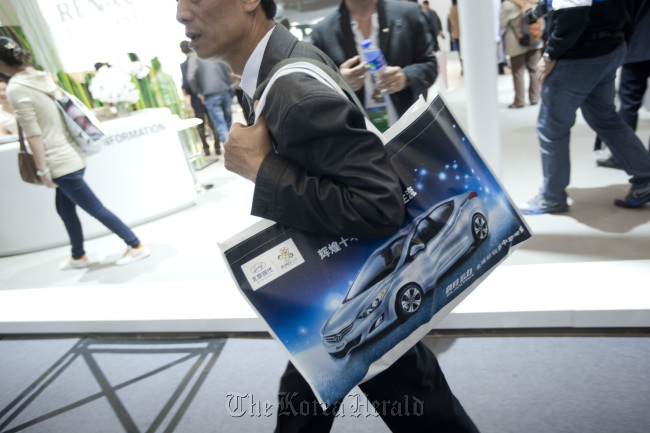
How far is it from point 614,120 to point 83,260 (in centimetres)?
416

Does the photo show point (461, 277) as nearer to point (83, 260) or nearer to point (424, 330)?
point (424, 330)

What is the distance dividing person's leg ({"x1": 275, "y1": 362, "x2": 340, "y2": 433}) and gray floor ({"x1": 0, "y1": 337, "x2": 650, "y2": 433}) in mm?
565

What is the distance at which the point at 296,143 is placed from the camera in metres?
0.81

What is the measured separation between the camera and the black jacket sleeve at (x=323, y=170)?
78 cm

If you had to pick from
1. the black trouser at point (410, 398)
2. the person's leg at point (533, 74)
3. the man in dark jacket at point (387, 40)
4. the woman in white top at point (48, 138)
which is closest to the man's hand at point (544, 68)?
the man in dark jacket at point (387, 40)

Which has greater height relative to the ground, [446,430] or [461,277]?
[461,277]

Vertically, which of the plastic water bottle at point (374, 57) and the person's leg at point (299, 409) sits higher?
the plastic water bottle at point (374, 57)

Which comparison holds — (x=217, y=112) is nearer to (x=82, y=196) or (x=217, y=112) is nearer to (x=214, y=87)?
(x=214, y=87)

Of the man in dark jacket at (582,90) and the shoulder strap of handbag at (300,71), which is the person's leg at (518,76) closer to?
the man in dark jacket at (582,90)

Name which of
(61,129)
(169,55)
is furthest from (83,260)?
(169,55)

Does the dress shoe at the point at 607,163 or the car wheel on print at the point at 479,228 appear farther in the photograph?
the dress shoe at the point at 607,163

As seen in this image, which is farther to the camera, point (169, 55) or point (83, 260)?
point (169, 55)

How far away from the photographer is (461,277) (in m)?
0.99

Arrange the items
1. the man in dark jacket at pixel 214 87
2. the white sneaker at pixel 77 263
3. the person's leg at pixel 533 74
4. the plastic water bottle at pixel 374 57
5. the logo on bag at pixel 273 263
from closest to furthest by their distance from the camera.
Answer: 1. the logo on bag at pixel 273 263
2. the plastic water bottle at pixel 374 57
3. the white sneaker at pixel 77 263
4. the man in dark jacket at pixel 214 87
5. the person's leg at pixel 533 74
